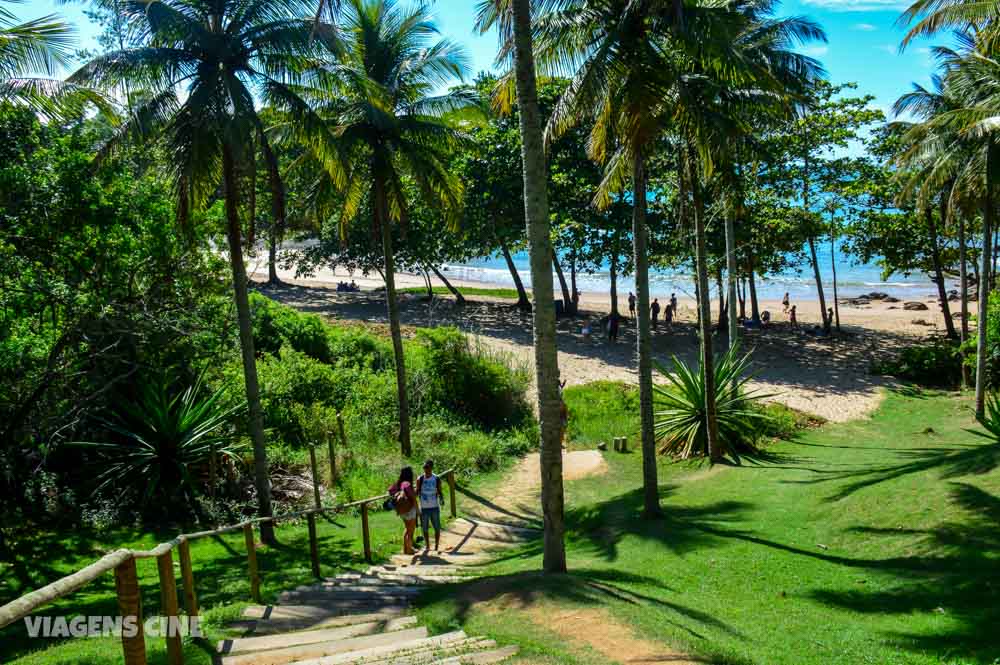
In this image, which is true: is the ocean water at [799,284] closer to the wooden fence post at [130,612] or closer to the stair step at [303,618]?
the stair step at [303,618]

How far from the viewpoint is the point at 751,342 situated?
33.8 meters

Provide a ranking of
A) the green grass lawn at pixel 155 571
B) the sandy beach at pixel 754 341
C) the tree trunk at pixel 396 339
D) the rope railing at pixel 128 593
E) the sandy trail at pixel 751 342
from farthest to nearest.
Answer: the sandy beach at pixel 754 341, the sandy trail at pixel 751 342, the tree trunk at pixel 396 339, the green grass lawn at pixel 155 571, the rope railing at pixel 128 593

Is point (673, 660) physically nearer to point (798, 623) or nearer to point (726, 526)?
point (798, 623)

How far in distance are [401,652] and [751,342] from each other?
30.1m

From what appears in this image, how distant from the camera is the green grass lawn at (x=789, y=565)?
6969 millimetres

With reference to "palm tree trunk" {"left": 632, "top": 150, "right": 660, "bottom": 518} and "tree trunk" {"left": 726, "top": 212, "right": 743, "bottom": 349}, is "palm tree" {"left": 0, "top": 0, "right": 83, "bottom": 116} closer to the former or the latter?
"palm tree trunk" {"left": 632, "top": 150, "right": 660, "bottom": 518}

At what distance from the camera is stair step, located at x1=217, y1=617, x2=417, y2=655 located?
6684 millimetres

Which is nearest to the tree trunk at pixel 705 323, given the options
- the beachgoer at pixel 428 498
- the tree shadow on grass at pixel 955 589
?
the tree shadow on grass at pixel 955 589

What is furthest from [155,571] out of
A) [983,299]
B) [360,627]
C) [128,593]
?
[983,299]

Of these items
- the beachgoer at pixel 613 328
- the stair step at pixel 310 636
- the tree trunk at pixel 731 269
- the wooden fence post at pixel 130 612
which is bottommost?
the stair step at pixel 310 636

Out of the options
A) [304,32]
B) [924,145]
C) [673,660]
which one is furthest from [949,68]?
[673,660]

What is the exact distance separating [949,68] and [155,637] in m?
23.2

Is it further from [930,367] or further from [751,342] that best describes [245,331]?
[751,342]

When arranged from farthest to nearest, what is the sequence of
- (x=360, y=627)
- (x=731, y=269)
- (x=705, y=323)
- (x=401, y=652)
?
1. (x=731, y=269)
2. (x=705, y=323)
3. (x=360, y=627)
4. (x=401, y=652)
